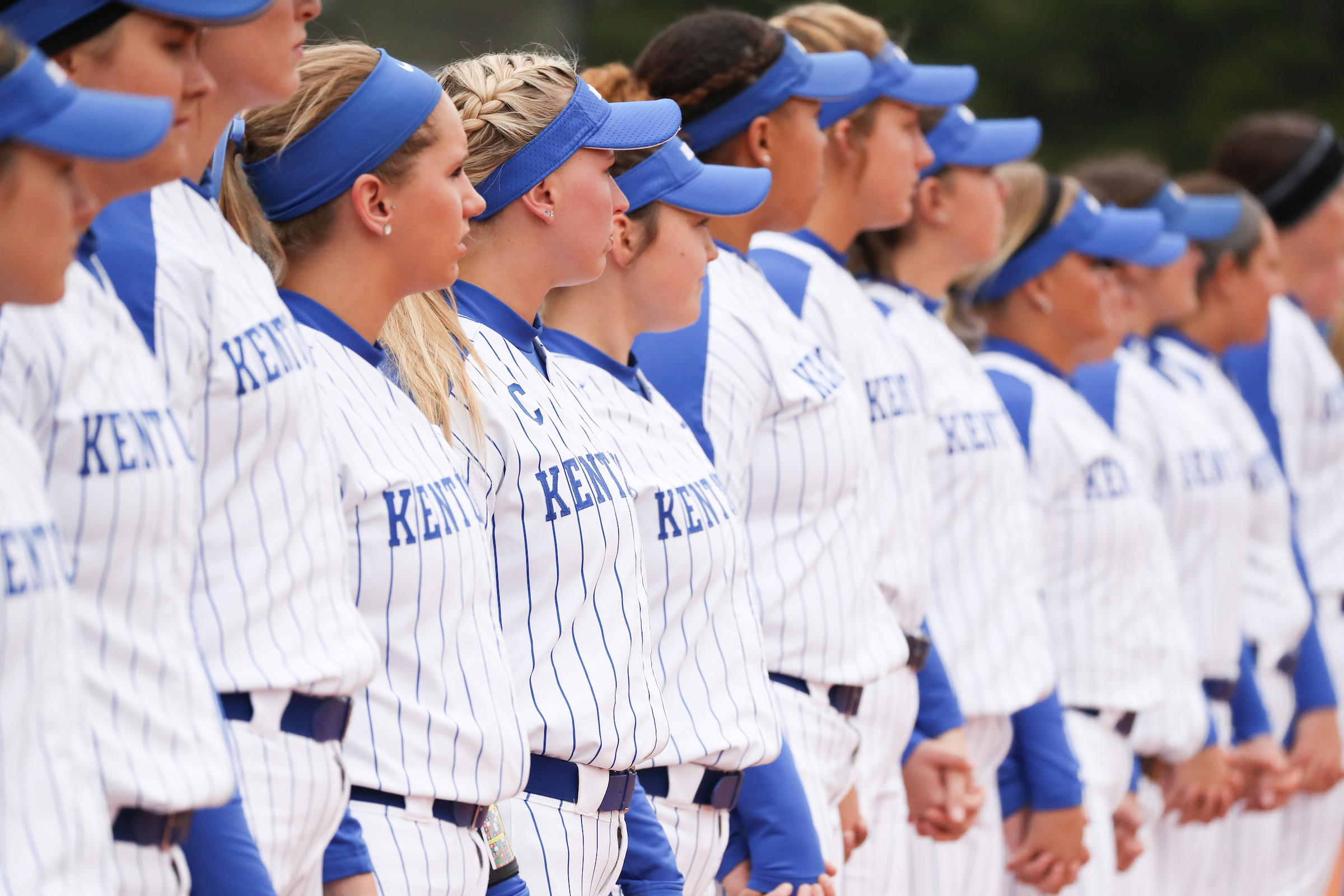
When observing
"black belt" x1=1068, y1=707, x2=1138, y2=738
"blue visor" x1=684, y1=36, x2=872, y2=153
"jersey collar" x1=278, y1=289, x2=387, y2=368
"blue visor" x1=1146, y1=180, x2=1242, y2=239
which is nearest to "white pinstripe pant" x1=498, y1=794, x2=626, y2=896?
"jersey collar" x1=278, y1=289, x2=387, y2=368

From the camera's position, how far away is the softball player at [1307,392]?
5.45 m

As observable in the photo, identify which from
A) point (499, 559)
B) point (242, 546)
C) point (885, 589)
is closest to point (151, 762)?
point (242, 546)

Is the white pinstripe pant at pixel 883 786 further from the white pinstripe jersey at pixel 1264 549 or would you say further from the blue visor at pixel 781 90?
the white pinstripe jersey at pixel 1264 549

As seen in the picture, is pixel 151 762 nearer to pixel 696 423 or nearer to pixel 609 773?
pixel 609 773

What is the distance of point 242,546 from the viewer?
1.88 metres

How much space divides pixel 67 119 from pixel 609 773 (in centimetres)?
132

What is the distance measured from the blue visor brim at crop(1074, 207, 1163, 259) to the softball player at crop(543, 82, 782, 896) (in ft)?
5.98

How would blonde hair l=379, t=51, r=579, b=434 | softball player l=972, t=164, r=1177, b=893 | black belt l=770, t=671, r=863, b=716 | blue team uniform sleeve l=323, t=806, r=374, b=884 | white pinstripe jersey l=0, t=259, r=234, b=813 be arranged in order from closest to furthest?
white pinstripe jersey l=0, t=259, r=234, b=813, blue team uniform sleeve l=323, t=806, r=374, b=884, blonde hair l=379, t=51, r=579, b=434, black belt l=770, t=671, r=863, b=716, softball player l=972, t=164, r=1177, b=893

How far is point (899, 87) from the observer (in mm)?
3725

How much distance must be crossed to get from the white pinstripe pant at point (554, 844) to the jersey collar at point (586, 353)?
28.3 inches

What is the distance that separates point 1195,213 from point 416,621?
383cm

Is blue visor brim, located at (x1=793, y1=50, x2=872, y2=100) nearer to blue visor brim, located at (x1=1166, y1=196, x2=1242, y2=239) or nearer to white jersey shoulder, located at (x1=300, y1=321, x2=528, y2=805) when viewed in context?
white jersey shoulder, located at (x1=300, y1=321, x2=528, y2=805)

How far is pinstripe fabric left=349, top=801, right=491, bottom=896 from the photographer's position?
2115 millimetres

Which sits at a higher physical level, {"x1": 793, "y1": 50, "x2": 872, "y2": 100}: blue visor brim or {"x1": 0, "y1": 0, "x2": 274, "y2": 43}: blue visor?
{"x1": 0, "y1": 0, "x2": 274, "y2": 43}: blue visor
